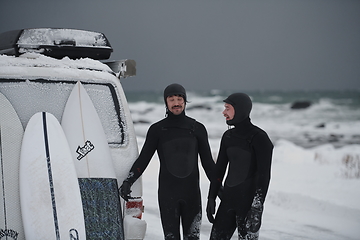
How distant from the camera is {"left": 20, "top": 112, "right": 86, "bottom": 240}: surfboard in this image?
2.79 m

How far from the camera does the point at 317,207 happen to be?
5.79 metres

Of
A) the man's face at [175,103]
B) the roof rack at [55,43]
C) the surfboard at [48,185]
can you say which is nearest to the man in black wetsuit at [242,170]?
the man's face at [175,103]

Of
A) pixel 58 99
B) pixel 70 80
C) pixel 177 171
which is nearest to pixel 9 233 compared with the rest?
pixel 58 99

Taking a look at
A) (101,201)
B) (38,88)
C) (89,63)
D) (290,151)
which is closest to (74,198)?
(101,201)

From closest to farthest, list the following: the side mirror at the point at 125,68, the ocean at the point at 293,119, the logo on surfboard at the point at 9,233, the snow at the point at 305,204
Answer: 1. the logo on surfboard at the point at 9,233
2. the side mirror at the point at 125,68
3. the snow at the point at 305,204
4. the ocean at the point at 293,119

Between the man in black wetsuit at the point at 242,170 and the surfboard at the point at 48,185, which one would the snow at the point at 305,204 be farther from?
the surfboard at the point at 48,185

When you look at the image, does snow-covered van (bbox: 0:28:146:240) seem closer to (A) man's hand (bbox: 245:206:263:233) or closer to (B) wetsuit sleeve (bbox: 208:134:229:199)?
(B) wetsuit sleeve (bbox: 208:134:229:199)

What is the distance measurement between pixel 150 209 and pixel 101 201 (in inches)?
115

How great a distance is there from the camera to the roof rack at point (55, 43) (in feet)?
10.8

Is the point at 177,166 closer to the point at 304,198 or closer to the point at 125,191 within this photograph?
the point at 125,191

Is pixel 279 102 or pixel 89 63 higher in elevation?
pixel 89 63

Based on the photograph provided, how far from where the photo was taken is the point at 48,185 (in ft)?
9.39

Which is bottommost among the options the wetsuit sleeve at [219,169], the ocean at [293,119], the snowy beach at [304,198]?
the ocean at [293,119]

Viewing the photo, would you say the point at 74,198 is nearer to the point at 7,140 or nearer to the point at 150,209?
the point at 7,140
